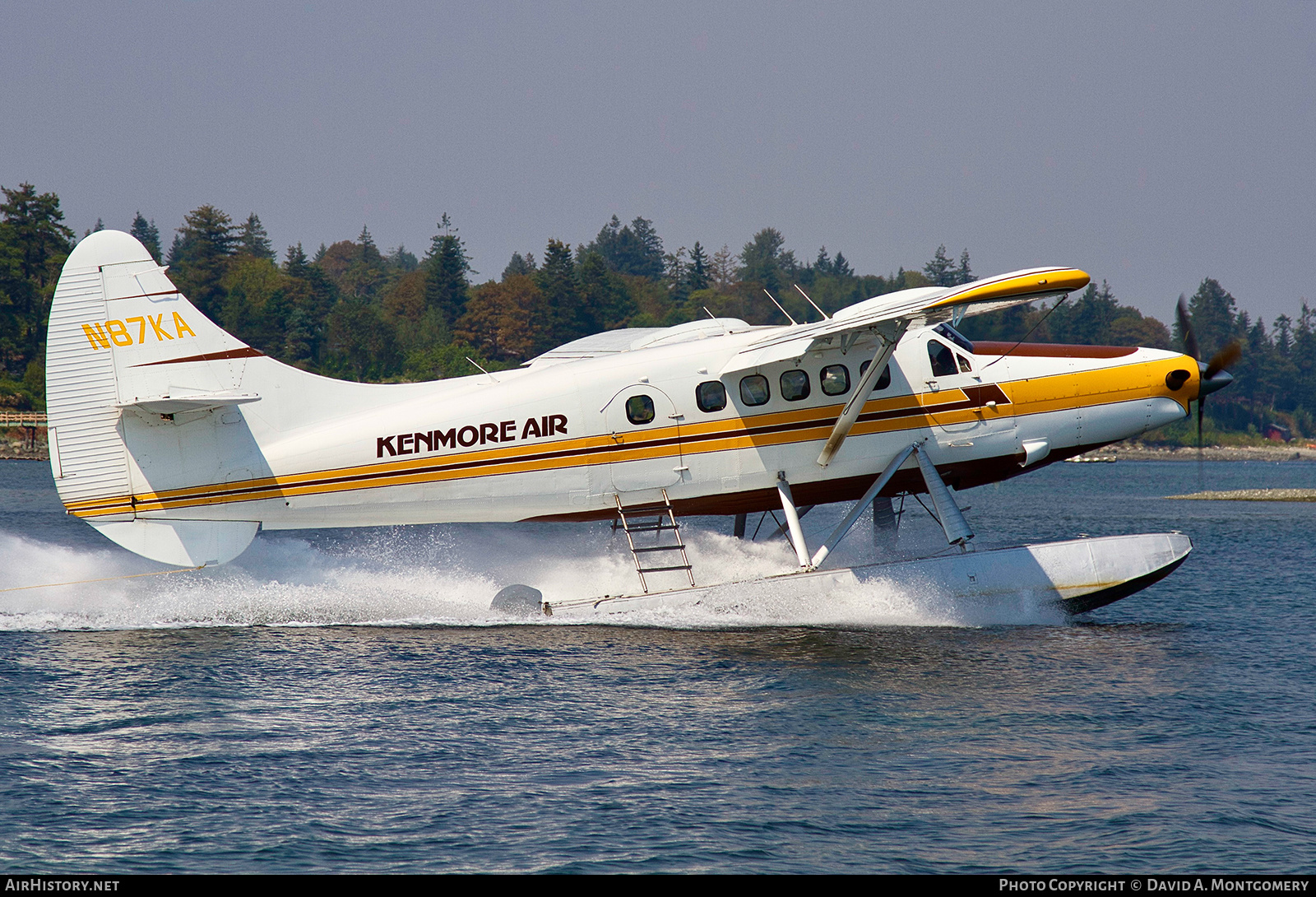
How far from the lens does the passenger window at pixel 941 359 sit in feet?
47.7

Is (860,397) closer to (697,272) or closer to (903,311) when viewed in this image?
(903,311)

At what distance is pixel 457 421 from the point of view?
1380 cm

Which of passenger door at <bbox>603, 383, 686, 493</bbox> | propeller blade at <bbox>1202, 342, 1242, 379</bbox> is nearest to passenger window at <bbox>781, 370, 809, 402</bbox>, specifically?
passenger door at <bbox>603, 383, 686, 493</bbox>

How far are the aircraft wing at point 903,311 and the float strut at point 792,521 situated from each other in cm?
163

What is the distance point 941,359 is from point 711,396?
3.10 metres

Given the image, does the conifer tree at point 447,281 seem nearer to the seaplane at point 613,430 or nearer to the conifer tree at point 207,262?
the conifer tree at point 207,262

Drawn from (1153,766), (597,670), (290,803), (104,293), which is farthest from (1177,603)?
(104,293)

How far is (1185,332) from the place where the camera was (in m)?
15.7

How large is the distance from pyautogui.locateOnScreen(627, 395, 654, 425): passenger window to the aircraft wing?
103 cm

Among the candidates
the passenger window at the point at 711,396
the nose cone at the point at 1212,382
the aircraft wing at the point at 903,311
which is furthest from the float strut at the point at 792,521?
the nose cone at the point at 1212,382

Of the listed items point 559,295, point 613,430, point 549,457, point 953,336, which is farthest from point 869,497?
point 559,295

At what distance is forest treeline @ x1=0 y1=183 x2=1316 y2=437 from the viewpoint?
8512 cm

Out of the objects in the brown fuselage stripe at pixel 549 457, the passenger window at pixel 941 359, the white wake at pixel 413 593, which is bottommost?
the white wake at pixel 413 593

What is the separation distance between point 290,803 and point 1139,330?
144m
